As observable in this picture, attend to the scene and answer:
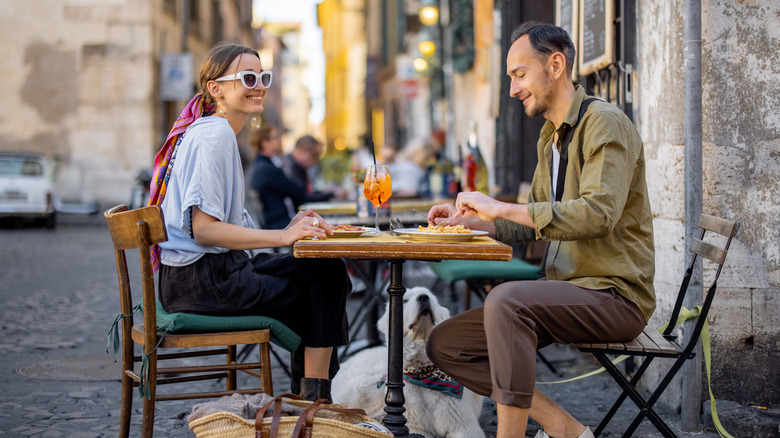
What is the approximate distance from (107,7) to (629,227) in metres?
21.4

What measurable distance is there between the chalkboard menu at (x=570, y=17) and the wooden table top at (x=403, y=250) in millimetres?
3529

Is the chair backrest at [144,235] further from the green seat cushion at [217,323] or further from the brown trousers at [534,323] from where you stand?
the brown trousers at [534,323]

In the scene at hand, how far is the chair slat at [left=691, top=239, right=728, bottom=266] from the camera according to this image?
329 centimetres

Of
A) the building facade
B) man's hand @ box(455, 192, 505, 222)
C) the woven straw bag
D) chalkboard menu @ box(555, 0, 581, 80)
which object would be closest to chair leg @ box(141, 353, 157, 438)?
the woven straw bag

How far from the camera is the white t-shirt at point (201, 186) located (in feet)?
11.2

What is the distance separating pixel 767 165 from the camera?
4.28 m

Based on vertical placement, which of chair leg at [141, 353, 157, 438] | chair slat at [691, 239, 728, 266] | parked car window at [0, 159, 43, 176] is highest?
parked car window at [0, 159, 43, 176]

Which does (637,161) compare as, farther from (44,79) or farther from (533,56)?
(44,79)

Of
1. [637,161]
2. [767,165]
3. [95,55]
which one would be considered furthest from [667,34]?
[95,55]

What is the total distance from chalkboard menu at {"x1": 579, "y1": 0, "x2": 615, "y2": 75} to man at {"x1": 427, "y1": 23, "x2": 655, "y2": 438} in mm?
2169

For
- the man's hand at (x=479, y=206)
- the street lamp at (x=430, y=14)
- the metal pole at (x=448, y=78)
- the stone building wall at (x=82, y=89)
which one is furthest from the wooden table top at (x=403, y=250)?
the stone building wall at (x=82, y=89)

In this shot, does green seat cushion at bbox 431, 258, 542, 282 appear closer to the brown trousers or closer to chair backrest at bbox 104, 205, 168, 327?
→ the brown trousers

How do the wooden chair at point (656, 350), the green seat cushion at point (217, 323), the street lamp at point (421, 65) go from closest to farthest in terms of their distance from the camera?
the wooden chair at point (656, 350), the green seat cushion at point (217, 323), the street lamp at point (421, 65)

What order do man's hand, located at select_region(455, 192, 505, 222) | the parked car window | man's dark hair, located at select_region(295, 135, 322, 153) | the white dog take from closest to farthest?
man's hand, located at select_region(455, 192, 505, 222), the white dog, man's dark hair, located at select_region(295, 135, 322, 153), the parked car window
